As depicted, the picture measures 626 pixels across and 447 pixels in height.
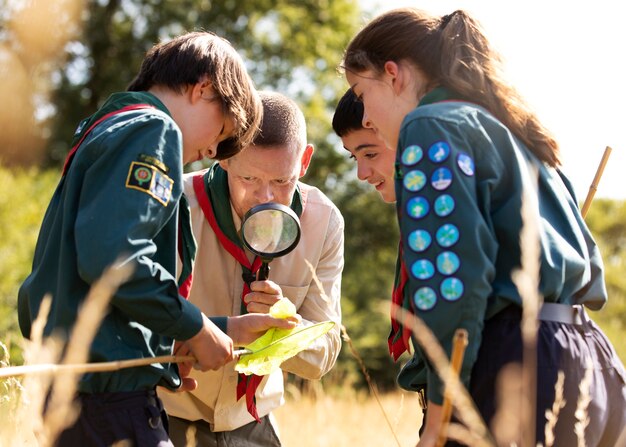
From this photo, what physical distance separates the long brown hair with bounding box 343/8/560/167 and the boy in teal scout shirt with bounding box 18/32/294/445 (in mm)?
741

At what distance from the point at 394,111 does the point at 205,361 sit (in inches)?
40.2

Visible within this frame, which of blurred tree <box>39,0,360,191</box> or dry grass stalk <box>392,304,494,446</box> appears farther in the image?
blurred tree <box>39,0,360,191</box>

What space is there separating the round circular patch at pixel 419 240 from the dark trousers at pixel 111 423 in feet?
3.34

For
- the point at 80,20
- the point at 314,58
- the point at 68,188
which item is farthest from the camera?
the point at 314,58

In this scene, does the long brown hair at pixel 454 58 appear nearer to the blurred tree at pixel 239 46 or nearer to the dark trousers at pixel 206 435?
the dark trousers at pixel 206 435

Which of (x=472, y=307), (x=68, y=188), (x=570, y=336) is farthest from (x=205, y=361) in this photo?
(x=570, y=336)

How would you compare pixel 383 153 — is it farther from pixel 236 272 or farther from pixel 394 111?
pixel 394 111

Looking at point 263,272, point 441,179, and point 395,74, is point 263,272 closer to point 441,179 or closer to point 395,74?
point 395,74

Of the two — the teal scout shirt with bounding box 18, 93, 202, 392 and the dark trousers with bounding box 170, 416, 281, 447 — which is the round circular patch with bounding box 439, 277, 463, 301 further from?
the dark trousers with bounding box 170, 416, 281, 447

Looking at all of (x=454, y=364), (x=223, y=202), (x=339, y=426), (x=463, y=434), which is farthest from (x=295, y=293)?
(x=339, y=426)

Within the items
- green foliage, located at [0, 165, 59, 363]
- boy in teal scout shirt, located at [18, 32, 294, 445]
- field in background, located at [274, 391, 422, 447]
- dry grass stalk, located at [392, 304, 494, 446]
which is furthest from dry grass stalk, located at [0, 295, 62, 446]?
green foliage, located at [0, 165, 59, 363]

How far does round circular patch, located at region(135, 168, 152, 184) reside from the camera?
2605 millimetres

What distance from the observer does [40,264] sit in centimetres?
277

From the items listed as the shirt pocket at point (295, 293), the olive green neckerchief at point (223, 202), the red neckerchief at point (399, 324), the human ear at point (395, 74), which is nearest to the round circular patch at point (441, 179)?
the red neckerchief at point (399, 324)
